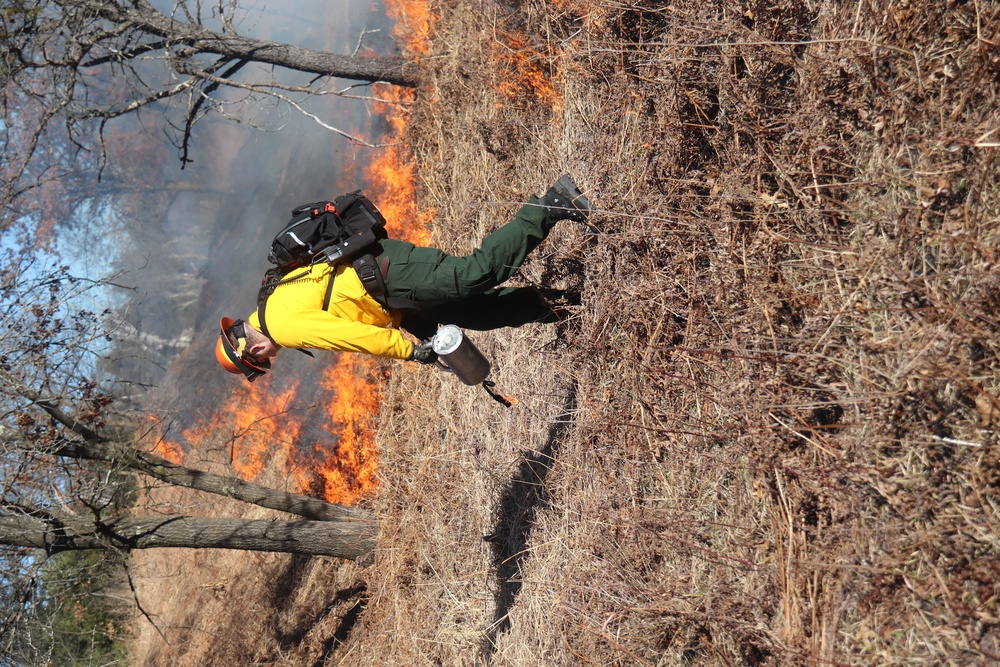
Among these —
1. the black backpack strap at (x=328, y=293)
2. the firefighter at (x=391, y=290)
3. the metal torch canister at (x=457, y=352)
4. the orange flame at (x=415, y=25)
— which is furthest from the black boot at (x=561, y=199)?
the orange flame at (x=415, y=25)

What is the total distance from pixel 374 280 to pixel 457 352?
2.14 feet

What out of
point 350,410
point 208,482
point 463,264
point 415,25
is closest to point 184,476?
point 208,482

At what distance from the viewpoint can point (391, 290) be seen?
4.34m

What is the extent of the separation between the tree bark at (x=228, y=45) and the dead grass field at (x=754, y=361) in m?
3.73

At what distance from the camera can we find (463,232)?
757cm

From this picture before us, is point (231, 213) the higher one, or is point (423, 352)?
point (423, 352)

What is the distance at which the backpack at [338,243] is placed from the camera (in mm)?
4258

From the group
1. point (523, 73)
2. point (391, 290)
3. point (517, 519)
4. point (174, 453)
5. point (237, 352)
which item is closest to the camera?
point (391, 290)

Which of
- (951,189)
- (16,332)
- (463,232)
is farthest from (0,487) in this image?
(951,189)

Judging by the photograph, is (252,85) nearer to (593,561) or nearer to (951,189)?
(593,561)

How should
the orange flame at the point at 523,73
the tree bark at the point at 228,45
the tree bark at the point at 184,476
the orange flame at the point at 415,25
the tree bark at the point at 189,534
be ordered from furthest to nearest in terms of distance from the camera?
the orange flame at the point at 415,25
the tree bark at the point at 228,45
the tree bark at the point at 184,476
the orange flame at the point at 523,73
the tree bark at the point at 189,534

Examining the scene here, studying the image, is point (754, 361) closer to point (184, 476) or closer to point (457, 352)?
point (457, 352)

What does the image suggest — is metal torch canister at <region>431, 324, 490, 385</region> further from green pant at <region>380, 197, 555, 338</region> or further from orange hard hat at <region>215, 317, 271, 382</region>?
orange hard hat at <region>215, 317, 271, 382</region>

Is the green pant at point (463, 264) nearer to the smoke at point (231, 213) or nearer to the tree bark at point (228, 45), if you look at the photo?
the tree bark at point (228, 45)
